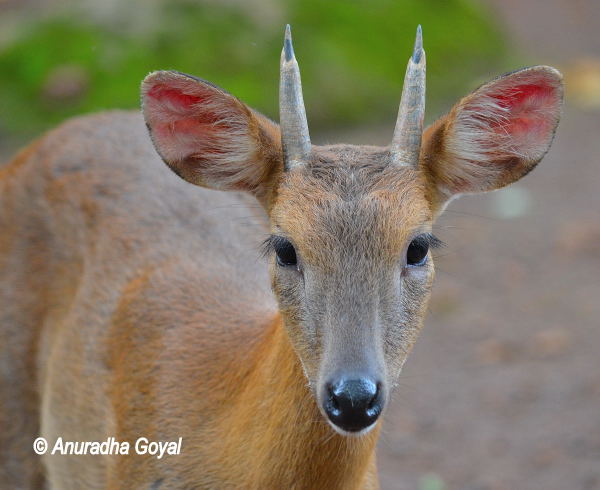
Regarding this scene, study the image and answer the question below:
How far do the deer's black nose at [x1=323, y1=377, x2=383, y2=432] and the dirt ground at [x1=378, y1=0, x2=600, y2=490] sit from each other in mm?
1816

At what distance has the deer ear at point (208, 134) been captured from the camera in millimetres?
4180

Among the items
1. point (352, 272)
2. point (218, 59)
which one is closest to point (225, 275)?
point (352, 272)

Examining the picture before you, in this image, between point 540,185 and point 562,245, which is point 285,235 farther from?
point 540,185

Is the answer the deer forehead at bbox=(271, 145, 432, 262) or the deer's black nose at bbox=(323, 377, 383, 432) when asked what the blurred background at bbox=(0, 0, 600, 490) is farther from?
the deer's black nose at bbox=(323, 377, 383, 432)

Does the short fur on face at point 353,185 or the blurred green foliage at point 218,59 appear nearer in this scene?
the short fur on face at point 353,185

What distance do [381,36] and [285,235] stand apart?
907cm

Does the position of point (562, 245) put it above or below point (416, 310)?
below

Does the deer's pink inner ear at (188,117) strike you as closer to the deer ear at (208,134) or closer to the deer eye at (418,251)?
the deer ear at (208,134)

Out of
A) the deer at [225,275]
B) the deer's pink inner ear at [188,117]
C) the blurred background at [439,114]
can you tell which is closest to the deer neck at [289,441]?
the deer at [225,275]

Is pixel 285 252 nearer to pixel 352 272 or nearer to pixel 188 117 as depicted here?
pixel 352 272

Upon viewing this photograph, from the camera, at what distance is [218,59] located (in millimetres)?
11531

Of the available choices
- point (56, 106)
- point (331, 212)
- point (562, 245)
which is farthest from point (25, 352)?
point (56, 106)

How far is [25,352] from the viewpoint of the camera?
5.60 m

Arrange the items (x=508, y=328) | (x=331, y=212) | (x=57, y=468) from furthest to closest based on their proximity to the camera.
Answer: (x=508, y=328) < (x=57, y=468) < (x=331, y=212)
